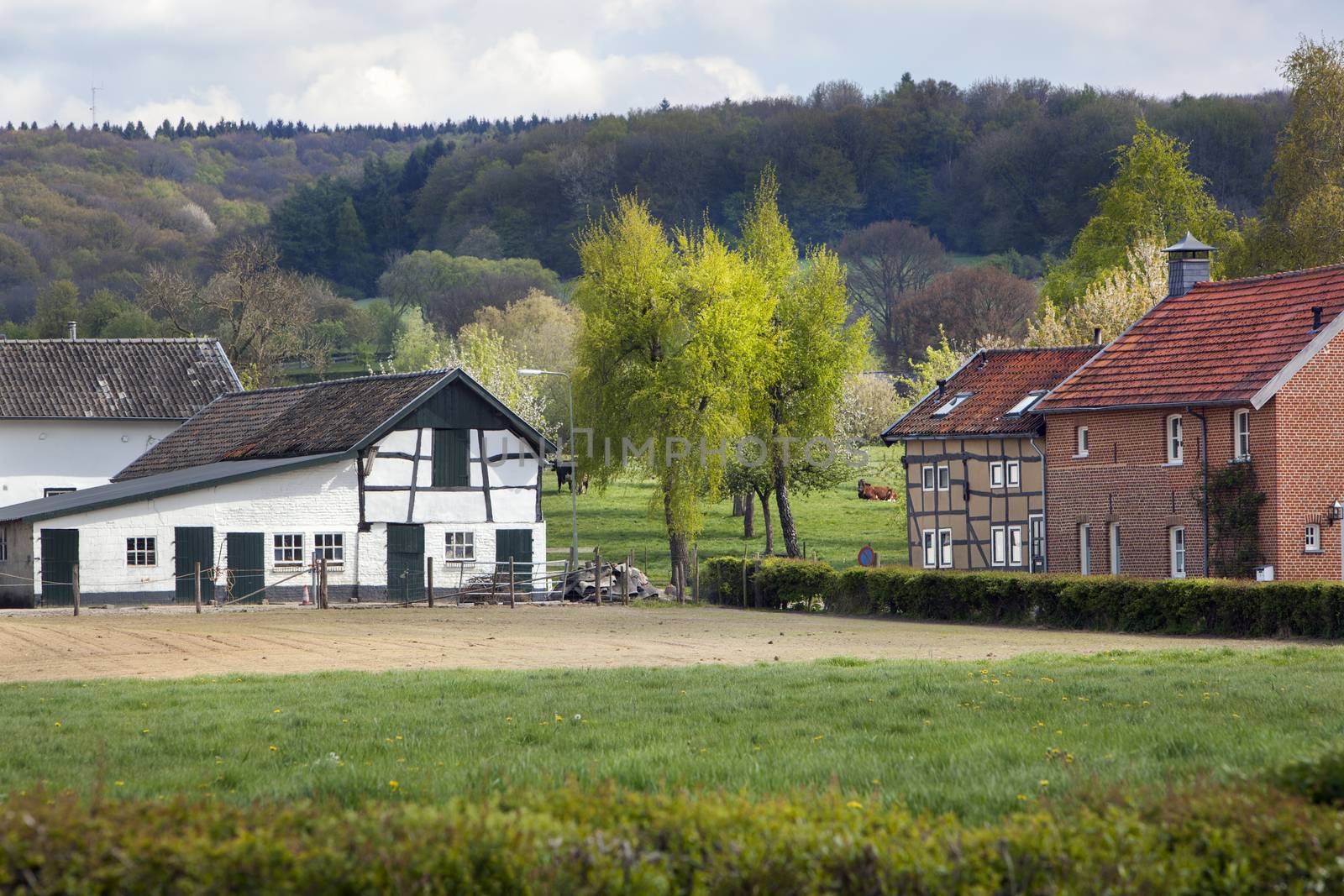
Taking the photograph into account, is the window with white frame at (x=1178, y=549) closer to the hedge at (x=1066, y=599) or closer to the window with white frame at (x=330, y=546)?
the hedge at (x=1066, y=599)

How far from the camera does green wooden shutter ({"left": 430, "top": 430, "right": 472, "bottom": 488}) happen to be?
43594 mm

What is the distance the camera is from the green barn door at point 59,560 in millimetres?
38688

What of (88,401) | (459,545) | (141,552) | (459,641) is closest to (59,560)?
(141,552)

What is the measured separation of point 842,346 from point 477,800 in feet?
144

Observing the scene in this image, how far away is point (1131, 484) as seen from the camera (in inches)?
1506

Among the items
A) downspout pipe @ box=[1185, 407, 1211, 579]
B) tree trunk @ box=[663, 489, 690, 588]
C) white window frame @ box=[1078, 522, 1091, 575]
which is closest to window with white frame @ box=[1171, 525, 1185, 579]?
downspout pipe @ box=[1185, 407, 1211, 579]

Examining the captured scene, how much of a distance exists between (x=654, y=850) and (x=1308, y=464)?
1283 inches

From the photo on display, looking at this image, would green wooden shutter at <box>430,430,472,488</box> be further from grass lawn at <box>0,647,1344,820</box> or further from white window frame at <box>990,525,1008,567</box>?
grass lawn at <box>0,647,1344,820</box>

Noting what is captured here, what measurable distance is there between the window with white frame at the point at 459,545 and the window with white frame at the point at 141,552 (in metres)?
8.04

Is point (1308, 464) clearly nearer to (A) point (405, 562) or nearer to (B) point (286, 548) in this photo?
(A) point (405, 562)

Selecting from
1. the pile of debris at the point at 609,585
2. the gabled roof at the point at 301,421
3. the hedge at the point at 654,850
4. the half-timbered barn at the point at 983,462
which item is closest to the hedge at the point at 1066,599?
the pile of debris at the point at 609,585

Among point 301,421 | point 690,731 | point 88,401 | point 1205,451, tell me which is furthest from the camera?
point 88,401

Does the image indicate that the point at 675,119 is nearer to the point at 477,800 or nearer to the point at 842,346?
the point at 842,346

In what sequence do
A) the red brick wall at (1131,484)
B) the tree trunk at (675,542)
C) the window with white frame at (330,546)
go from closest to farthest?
the red brick wall at (1131,484) < the window with white frame at (330,546) < the tree trunk at (675,542)
